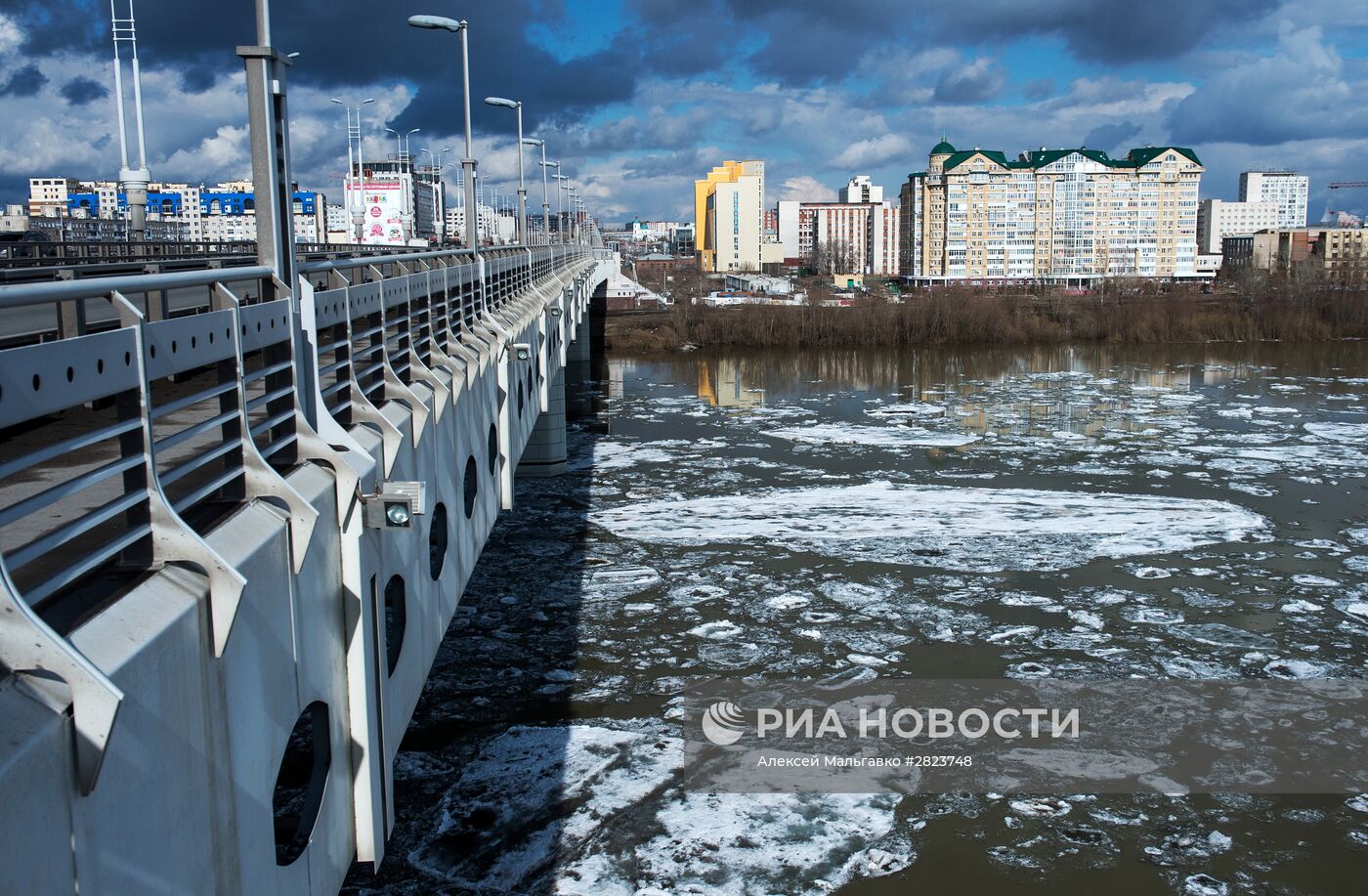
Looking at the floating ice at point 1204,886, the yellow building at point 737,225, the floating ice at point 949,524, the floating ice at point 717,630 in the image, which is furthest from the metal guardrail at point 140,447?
the yellow building at point 737,225

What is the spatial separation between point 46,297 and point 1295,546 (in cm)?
2141

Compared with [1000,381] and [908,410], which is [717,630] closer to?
[908,410]

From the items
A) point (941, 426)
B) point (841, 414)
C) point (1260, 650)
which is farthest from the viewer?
point (841, 414)

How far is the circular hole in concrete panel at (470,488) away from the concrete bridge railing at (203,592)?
8.80 ft

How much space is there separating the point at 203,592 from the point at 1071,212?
132m

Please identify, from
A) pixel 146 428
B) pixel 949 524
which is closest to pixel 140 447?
pixel 146 428

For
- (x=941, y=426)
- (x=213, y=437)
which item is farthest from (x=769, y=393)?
(x=213, y=437)

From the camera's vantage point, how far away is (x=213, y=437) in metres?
6.52

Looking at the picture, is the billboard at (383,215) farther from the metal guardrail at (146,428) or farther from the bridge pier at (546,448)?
the metal guardrail at (146,428)

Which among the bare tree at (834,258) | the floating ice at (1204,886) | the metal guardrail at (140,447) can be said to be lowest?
the floating ice at (1204,886)

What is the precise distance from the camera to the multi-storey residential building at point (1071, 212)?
409 ft

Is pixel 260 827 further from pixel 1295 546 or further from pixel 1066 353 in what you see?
pixel 1066 353

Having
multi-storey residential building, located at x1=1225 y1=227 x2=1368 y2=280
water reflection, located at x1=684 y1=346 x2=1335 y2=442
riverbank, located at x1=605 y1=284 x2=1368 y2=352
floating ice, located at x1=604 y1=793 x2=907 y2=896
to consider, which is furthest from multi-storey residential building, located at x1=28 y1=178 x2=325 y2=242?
multi-storey residential building, located at x1=1225 y1=227 x2=1368 y2=280

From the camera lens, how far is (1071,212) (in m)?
126
